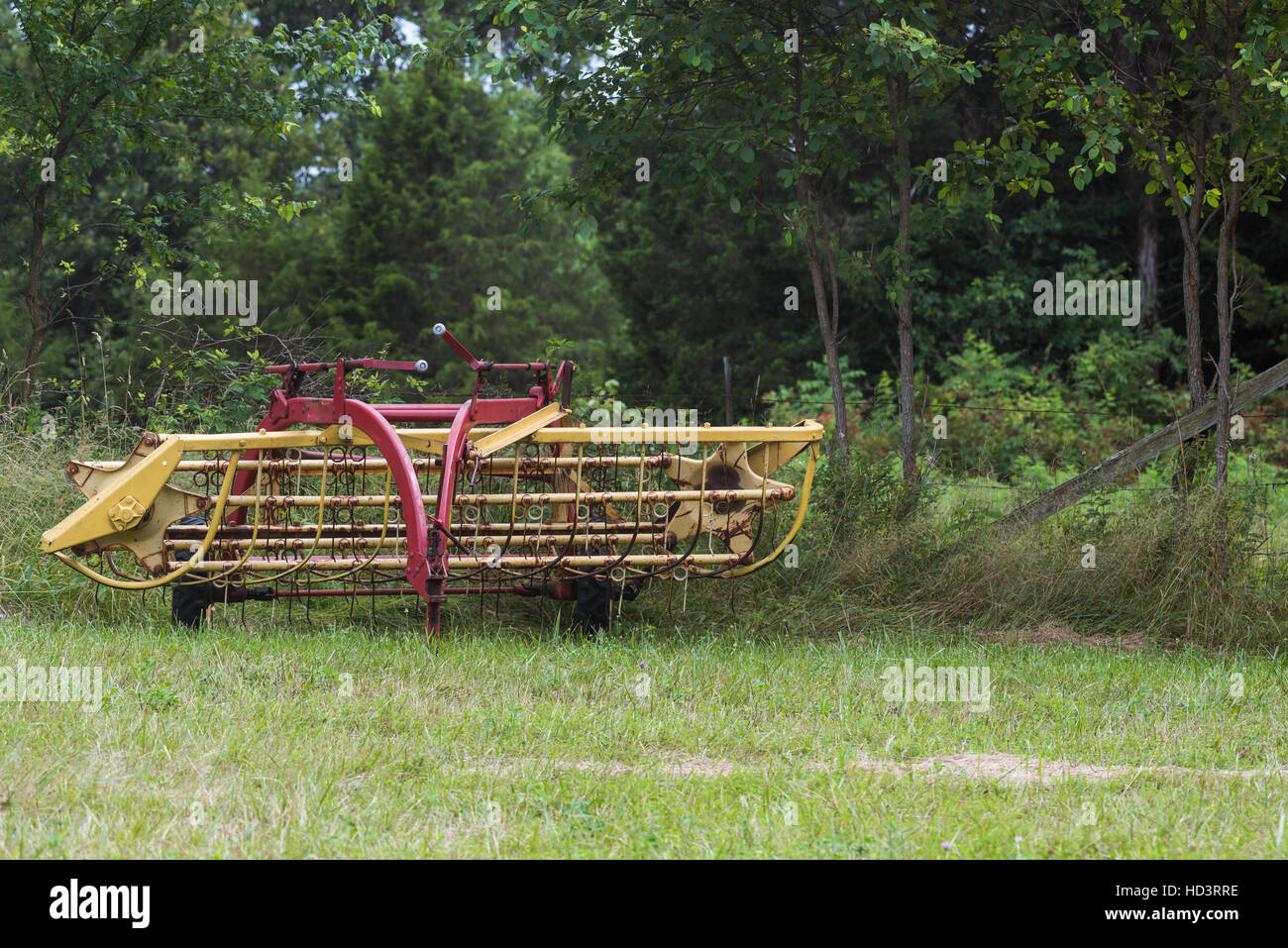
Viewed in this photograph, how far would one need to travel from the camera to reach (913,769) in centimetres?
415

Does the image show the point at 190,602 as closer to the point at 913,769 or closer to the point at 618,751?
the point at 618,751

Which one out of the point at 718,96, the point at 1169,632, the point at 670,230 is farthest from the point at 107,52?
the point at 670,230

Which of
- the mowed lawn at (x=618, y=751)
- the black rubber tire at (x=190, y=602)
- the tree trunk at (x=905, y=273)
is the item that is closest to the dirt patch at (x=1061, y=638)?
the mowed lawn at (x=618, y=751)

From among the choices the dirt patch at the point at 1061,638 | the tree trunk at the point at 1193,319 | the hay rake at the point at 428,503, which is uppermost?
the tree trunk at the point at 1193,319

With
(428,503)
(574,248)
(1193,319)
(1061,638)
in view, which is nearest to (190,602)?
(428,503)

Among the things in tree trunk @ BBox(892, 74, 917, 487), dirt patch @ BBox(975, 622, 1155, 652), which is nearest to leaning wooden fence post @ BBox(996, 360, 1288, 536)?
tree trunk @ BBox(892, 74, 917, 487)

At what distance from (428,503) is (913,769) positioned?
3.62 m

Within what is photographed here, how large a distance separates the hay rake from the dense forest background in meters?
1.96

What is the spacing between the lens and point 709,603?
725cm

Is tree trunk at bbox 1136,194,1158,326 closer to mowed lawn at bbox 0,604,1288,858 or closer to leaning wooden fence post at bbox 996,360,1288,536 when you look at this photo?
leaning wooden fence post at bbox 996,360,1288,536

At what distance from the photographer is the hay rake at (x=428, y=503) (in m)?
6.15

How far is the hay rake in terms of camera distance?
615 centimetres

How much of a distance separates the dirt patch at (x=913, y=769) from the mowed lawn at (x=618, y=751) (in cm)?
2

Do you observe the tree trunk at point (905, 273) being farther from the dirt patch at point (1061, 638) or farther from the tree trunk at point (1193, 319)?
the tree trunk at point (1193, 319)
